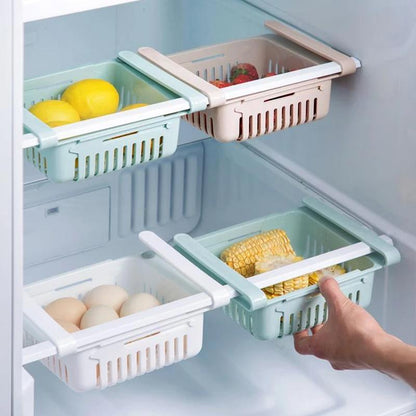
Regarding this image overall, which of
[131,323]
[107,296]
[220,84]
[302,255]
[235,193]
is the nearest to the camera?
[131,323]

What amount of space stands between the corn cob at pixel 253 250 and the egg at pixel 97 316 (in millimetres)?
213

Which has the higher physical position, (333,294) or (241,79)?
(241,79)

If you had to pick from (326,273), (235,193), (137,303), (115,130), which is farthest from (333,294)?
(235,193)

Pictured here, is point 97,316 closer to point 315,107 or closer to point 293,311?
point 293,311

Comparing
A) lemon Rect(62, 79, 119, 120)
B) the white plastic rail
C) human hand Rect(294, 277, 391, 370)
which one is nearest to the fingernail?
human hand Rect(294, 277, 391, 370)

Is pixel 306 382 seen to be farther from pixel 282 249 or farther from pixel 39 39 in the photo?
pixel 39 39

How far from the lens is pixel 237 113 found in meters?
1.44

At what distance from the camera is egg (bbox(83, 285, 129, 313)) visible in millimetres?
1415

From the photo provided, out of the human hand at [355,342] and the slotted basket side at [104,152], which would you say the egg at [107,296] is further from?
the human hand at [355,342]

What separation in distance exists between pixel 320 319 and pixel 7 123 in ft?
1.98

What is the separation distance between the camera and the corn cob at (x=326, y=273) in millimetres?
1511

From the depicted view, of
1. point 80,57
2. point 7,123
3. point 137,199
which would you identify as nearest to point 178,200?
point 137,199

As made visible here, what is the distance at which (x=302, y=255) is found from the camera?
65.7 inches

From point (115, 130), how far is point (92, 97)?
12 centimetres
